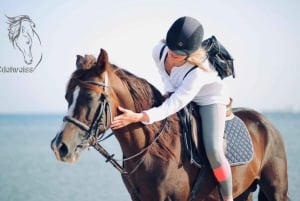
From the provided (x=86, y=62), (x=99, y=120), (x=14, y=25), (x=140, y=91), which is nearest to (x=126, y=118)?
(x=99, y=120)

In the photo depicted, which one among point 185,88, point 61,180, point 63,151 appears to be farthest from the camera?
point 61,180

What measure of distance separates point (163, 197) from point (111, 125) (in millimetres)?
570

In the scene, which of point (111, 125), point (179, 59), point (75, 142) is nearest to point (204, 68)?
point (179, 59)

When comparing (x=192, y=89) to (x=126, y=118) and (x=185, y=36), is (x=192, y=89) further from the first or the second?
(x=126, y=118)

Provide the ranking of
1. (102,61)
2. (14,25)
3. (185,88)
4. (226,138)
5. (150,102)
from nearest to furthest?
(102,61) < (185,88) < (150,102) < (226,138) < (14,25)

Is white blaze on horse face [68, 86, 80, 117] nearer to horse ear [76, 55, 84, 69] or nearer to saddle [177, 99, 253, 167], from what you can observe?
horse ear [76, 55, 84, 69]

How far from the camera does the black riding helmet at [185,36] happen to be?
3045 mm

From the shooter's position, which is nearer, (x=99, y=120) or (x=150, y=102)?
(x=99, y=120)

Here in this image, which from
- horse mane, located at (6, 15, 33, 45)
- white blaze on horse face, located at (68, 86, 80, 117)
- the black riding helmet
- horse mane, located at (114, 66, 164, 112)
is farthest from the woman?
horse mane, located at (6, 15, 33, 45)

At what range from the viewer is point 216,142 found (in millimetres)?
3209

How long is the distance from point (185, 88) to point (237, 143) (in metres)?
0.75

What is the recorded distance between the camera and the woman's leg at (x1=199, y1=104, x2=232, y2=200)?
321 centimetres

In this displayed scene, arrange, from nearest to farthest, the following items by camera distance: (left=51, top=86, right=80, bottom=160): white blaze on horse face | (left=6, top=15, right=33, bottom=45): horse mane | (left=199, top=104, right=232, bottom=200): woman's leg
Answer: (left=51, top=86, right=80, bottom=160): white blaze on horse face < (left=199, top=104, right=232, bottom=200): woman's leg < (left=6, top=15, right=33, bottom=45): horse mane

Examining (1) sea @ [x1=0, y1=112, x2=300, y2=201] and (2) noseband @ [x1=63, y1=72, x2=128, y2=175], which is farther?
(1) sea @ [x1=0, y1=112, x2=300, y2=201]
